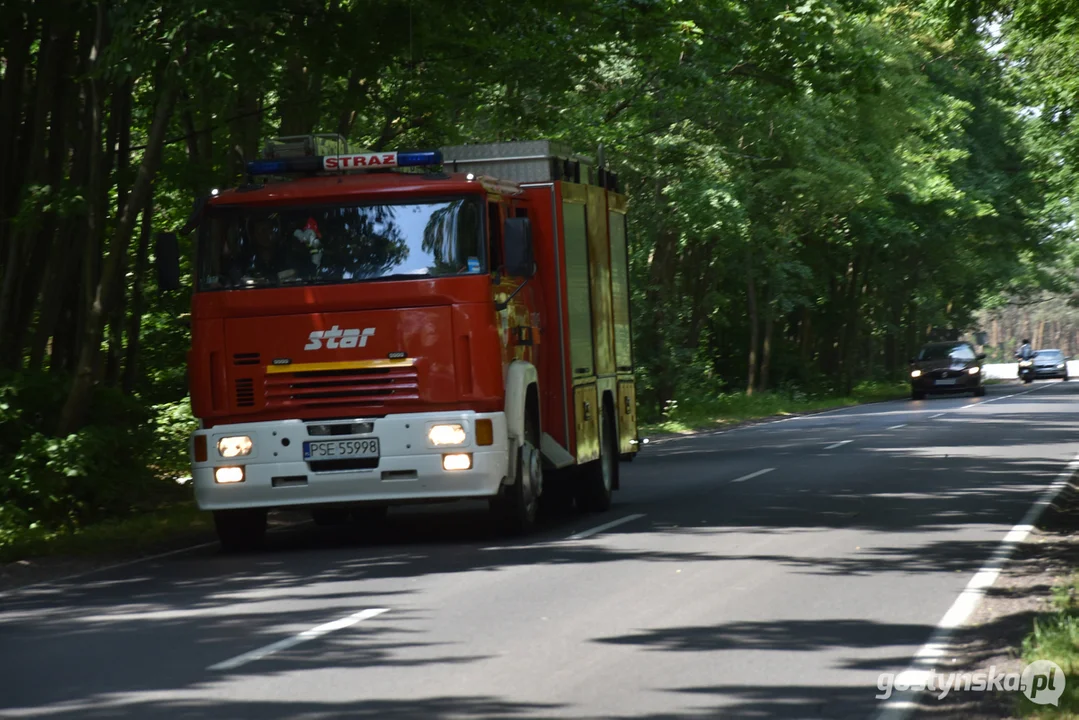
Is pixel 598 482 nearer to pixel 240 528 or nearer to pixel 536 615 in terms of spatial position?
pixel 240 528

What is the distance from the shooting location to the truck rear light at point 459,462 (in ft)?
44.5

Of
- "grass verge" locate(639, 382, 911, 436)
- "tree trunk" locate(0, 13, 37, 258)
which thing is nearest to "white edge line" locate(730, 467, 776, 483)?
"tree trunk" locate(0, 13, 37, 258)

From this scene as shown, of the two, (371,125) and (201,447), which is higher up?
(371,125)

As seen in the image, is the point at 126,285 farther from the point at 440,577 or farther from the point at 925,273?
the point at 925,273

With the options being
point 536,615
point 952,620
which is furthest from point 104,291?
point 952,620

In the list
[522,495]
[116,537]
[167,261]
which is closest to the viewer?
[167,261]

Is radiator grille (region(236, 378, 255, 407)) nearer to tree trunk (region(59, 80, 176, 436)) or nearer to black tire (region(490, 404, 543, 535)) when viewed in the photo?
black tire (region(490, 404, 543, 535))

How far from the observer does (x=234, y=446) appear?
13.8 meters

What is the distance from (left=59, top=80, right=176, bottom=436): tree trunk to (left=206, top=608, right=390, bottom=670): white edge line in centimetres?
736

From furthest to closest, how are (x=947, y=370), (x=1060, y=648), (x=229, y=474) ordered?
(x=947, y=370), (x=229, y=474), (x=1060, y=648)

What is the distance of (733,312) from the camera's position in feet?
192

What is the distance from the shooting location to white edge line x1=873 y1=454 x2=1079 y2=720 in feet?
24.1
